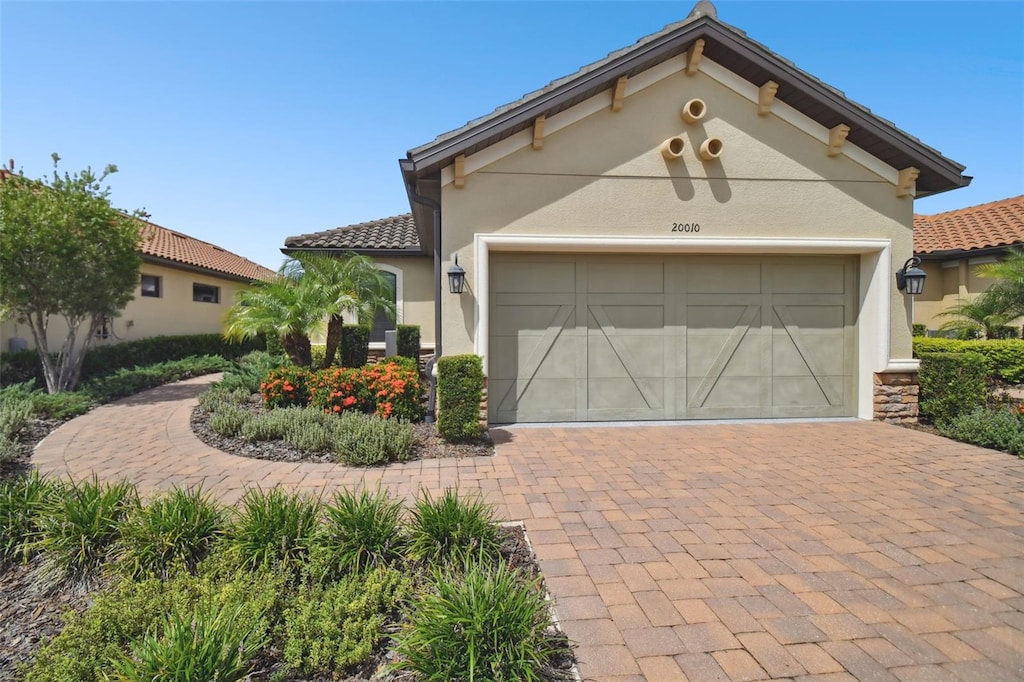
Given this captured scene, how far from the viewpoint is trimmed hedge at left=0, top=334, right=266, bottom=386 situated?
10.9 m

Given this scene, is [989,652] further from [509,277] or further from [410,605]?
[509,277]

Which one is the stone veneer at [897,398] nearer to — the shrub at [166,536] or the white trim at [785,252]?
the white trim at [785,252]

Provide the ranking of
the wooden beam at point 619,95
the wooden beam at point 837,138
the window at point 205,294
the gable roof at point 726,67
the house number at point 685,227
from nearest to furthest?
the gable roof at point 726,67
the wooden beam at point 619,95
the wooden beam at point 837,138
the house number at point 685,227
the window at point 205,294

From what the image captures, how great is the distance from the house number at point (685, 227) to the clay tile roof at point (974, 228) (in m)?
10.6

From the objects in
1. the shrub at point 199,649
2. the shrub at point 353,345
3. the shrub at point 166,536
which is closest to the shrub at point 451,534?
the shrub at point 199,649

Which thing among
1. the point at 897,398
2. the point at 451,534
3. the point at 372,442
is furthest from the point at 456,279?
the point at 897,398

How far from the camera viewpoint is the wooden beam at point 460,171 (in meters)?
7.23

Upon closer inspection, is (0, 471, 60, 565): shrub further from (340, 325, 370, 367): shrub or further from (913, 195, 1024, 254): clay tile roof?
(913, 195, 1024, 254): clay tile roof

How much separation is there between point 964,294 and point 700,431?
40.2 ft

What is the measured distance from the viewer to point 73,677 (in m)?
2.35

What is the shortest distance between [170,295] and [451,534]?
17.2m

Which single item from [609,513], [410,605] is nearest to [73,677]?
[410,605]

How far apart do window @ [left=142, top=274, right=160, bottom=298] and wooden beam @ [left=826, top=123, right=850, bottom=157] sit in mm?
18484

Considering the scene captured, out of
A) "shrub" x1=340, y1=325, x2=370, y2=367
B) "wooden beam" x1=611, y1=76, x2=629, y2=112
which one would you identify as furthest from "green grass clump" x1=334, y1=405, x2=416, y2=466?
"wooden beam" x1=611, y1=76, x2=629, y2=112
